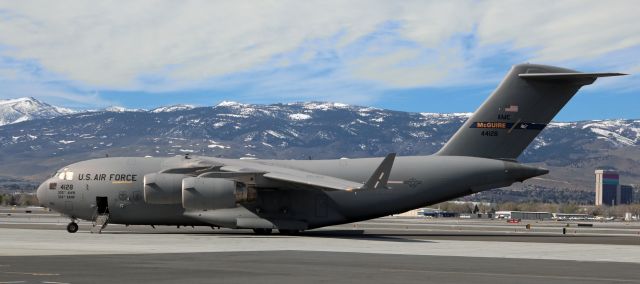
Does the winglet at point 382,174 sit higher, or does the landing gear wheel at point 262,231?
the winglet at point 382,174

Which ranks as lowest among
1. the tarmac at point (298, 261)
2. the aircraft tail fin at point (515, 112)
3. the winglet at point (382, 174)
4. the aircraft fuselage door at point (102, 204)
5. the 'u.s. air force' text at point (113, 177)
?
the tarmac at point (298, 261)

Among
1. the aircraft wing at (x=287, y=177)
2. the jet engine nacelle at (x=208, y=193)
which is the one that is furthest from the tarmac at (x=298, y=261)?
the jet engine nacelle at (x=208, y=193)

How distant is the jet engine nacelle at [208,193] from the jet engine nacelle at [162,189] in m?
0.52

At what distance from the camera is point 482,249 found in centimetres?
3325

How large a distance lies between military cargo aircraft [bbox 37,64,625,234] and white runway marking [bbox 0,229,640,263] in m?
3.43

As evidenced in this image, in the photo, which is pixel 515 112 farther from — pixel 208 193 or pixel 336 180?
pixel 208 193

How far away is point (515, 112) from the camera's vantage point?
4419 centimetres

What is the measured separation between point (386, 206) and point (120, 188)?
11.9 m

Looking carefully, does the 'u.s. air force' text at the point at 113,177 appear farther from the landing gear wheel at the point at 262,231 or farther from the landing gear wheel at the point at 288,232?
the landing gear wheel at the point at 288,232

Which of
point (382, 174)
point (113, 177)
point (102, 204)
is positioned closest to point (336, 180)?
point (382, 174)

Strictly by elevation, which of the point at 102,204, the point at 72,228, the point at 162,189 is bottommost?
the point at 72,228

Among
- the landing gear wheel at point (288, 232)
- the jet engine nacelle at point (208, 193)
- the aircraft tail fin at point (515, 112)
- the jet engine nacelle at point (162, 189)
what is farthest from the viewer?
the aircraft tail fin at point (515, 112)

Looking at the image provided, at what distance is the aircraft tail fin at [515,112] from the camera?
44.0m

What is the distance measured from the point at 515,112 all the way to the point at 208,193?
1438cm
